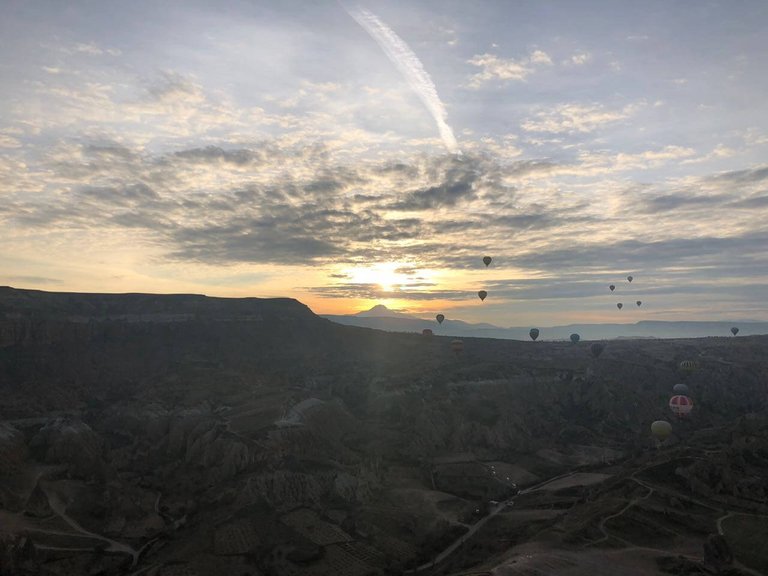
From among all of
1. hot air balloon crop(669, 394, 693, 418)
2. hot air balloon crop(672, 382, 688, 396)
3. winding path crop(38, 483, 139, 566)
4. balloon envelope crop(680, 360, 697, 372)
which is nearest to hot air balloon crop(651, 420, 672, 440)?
hot air balloon crop(669, 394, 693, 418)

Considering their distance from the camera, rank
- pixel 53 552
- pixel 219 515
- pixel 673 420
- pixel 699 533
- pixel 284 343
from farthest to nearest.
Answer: pixel 284 343, pixel 673 420, pixel 219 515, pixel 53 552, pixel 699 533

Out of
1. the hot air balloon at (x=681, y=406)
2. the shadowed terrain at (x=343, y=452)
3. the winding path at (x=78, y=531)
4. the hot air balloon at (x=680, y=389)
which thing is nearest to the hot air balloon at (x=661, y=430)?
the shadowed terrain at (x=343, y=452)

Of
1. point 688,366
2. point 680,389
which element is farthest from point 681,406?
point 688,366

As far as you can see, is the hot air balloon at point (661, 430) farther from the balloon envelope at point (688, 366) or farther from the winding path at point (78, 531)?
the winding path at point (78, 531)

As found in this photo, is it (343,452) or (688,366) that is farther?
(688,366)

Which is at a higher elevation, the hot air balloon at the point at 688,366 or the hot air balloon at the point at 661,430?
the hot air balloon at the point at 688,366

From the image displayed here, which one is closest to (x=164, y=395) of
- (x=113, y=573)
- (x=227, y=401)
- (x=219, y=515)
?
(x=227, y=401)

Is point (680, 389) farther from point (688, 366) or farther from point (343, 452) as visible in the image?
point (343, 452)

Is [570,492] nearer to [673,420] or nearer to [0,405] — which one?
[673,420]
